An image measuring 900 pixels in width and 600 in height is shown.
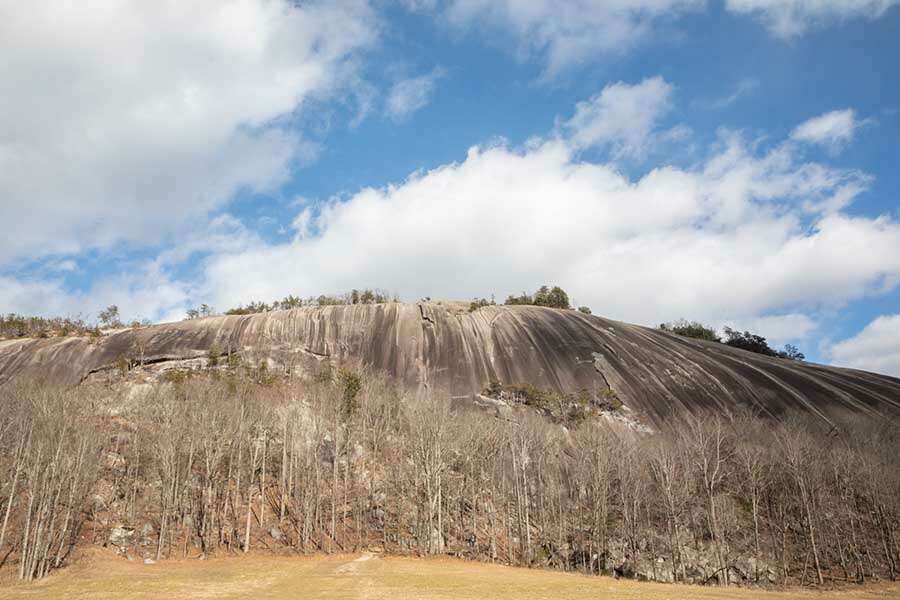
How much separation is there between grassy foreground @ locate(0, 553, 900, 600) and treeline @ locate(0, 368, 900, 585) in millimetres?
4517

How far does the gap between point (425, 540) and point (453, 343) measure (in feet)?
123

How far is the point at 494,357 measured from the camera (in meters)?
80.1

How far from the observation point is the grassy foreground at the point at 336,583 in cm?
2800

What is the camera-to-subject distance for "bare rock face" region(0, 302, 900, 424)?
7419 centimetres

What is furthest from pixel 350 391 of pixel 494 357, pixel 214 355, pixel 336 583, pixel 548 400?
pixel 336 583

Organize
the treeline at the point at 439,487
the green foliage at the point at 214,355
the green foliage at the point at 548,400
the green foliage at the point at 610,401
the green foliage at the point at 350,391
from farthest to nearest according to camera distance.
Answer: the green foliage at the point at 214,355, the green foliage at the point at 610,401, the green foliage at the point at 548,400, the green foliage at the point at 350,391, the treeline at the point at 439,487

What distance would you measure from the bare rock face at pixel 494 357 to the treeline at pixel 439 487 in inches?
470

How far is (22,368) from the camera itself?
75625 millimetres

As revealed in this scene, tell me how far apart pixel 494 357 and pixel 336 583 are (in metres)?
50.7

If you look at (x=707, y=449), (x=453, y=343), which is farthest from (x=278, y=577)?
(x=453, y=343)

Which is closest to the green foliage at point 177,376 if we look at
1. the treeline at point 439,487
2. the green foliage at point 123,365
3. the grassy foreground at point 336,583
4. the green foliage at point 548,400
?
the green foliage at point 123,365

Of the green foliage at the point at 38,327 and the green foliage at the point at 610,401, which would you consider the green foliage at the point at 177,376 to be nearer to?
the green foliage at the point at 38,327

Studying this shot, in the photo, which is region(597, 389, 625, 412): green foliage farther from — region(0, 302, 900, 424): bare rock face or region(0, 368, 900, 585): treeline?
region(0, 368, 900, 585): treeline

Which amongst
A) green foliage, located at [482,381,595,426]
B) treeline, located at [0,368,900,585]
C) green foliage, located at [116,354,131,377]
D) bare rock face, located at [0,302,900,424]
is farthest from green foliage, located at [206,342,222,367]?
green foliage, located at [482,381,595,426]
